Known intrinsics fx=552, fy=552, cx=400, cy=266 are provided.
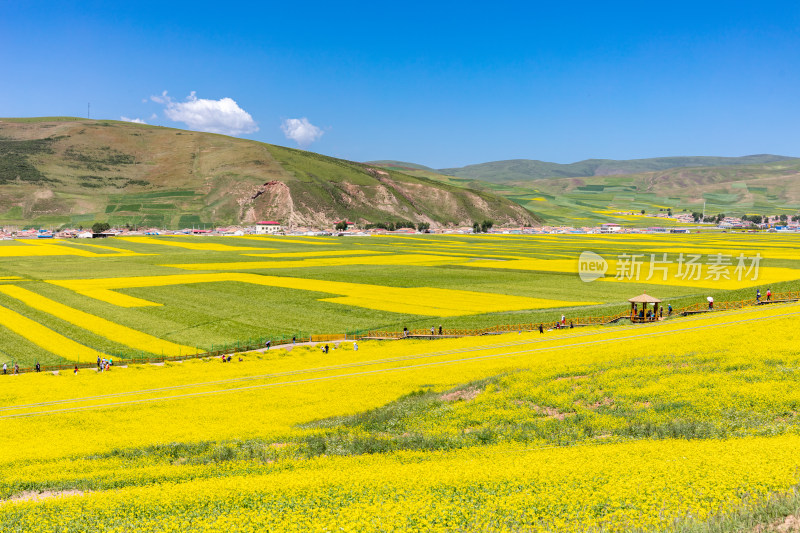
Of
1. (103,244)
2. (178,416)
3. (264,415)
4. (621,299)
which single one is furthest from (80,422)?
(103,244)

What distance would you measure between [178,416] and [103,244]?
164 metres

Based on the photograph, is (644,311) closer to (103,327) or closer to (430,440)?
(430,440)

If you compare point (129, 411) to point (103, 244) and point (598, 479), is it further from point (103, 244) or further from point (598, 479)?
point (103, 244)

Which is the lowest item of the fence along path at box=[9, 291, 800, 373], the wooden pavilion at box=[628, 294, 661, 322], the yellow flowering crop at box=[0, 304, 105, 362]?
the yellow flowering crop at box=[0, 304, 105, 362]

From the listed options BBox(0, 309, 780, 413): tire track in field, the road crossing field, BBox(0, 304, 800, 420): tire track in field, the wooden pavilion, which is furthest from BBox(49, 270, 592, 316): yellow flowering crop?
the road crossing field

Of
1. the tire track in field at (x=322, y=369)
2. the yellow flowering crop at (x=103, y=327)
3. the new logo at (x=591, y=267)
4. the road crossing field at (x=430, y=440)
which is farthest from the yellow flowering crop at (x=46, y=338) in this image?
the new logo at (x=591, y=267)

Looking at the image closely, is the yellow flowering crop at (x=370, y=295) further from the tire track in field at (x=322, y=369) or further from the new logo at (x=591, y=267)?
the new logo at (x=591, y=267)

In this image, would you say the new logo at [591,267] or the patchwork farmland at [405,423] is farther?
the new logo at [591,267]

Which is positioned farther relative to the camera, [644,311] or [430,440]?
[644,311]

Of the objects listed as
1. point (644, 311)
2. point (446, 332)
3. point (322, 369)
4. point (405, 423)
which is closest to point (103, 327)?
point (322, 369)

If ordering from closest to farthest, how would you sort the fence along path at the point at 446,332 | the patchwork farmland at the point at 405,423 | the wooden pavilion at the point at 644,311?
the patchwork farmland at the point at 405,423 < the fence along path at the point at 446,332 < the wooden pavilion at the point at 644,311

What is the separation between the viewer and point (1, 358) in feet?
162

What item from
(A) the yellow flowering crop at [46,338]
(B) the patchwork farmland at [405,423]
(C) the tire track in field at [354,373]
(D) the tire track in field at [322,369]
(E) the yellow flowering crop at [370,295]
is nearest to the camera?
(B) the patchwork farmland at [405,423]

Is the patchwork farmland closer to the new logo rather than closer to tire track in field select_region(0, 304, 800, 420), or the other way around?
tire track in field select_region(0, 304, 800, 420)
